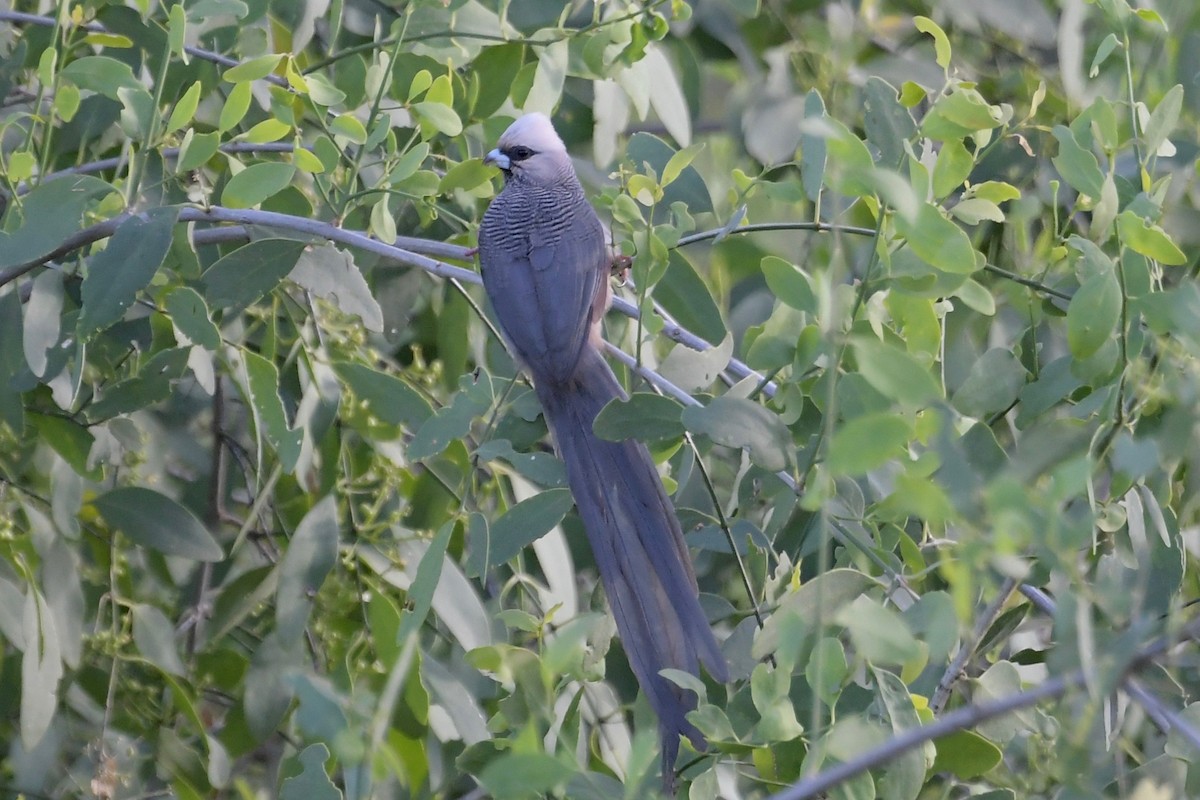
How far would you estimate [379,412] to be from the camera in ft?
6.81

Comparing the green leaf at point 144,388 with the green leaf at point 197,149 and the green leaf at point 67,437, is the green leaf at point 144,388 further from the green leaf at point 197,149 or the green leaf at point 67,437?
the green leaf at point 197,149

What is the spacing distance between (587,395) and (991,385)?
682mm

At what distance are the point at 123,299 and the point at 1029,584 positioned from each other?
1.16 meters

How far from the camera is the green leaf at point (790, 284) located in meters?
1.41

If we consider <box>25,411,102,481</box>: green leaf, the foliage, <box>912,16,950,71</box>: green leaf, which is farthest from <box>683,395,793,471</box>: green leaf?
<box>25,411,102,481</box>: green leaf

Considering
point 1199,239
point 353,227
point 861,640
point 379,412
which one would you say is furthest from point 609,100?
point 861,640

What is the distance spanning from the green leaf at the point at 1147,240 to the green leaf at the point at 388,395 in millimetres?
1016

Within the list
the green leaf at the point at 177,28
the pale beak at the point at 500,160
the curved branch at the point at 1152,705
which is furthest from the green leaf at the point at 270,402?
the curved branch at the point at 1152,705

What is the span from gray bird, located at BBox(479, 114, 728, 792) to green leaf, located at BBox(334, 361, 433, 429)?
185 mm

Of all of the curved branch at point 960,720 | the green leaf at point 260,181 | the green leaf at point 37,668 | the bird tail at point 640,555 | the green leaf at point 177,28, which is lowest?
the green leaf at point 37,668

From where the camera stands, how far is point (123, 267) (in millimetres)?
1723

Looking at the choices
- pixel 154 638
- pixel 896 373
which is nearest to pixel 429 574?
pixel 896 373

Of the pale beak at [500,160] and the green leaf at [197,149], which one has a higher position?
the green leaf at [197,149]

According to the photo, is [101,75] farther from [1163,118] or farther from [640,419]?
[1163,118]
